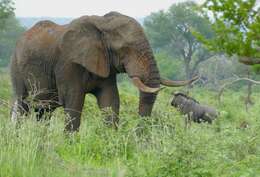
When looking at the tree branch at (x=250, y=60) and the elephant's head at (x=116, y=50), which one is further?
the elephant's head at (x=116, y=50)

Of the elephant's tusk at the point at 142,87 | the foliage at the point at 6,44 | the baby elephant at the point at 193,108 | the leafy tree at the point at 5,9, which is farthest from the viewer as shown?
the foliage at the point at 6,44

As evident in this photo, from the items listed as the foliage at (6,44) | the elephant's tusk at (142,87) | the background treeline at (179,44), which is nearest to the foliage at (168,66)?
the background treeline at (179,44)

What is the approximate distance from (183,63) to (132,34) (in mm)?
53044

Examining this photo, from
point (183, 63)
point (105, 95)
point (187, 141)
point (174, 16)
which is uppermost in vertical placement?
point (187, 141)

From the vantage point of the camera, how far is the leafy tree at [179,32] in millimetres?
59312

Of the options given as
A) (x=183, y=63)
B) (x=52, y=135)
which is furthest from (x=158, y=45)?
(x=52, y=135)

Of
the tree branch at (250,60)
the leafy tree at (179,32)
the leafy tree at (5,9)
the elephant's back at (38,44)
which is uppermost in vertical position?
the tree branch at (250,60)

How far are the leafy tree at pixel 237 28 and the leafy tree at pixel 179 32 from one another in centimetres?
4944

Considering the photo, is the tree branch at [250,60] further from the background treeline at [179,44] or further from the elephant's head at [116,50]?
the background treeline at [179,44]

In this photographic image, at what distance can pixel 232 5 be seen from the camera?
824 centimetres

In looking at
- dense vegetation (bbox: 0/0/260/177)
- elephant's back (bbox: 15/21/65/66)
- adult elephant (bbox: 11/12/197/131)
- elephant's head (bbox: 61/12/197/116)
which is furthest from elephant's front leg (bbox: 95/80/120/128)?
dense vegetation (bbox: 0/0/260/177)

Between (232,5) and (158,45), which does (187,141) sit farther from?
(158,45)

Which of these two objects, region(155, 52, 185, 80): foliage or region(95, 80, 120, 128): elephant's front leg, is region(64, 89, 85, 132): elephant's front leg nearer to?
region(95, 80, 120, 128): elephant's front leg

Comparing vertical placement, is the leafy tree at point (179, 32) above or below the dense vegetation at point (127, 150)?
below
